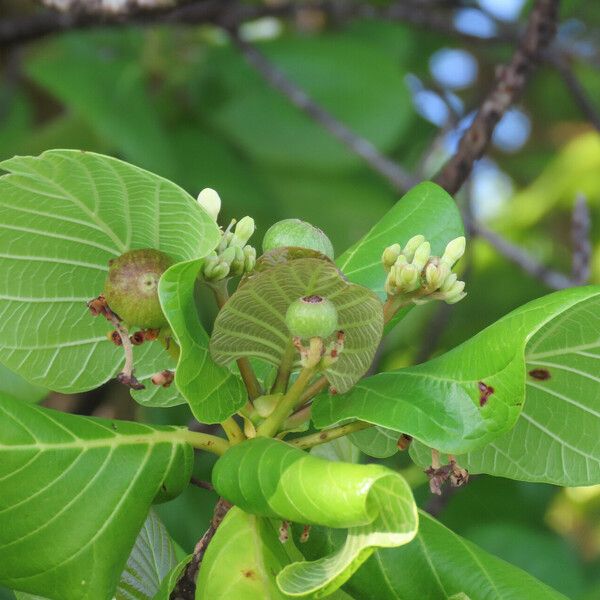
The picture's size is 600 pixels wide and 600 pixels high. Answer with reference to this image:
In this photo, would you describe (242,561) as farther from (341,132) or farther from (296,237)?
(341,132)

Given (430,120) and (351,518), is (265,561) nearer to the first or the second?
(351,518)

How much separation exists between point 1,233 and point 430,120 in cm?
242

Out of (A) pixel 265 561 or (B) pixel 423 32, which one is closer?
(A) pixel 265 561

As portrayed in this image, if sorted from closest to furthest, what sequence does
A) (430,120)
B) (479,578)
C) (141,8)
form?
1. (479,578)
2. (141,8)
3. (430,120)

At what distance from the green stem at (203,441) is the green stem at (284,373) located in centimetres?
8

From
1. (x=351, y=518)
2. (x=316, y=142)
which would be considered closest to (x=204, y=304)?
(x=316, y=142)

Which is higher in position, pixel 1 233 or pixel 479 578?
pixel 1 233

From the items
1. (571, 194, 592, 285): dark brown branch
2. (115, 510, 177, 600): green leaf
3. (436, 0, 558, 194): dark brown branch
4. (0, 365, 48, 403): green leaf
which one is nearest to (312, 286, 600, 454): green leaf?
(115, 510, 177, 600): green leaf

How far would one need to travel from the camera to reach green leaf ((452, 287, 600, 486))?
1145 millimetres

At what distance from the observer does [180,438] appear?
1.07 metres

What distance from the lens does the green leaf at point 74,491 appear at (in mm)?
978

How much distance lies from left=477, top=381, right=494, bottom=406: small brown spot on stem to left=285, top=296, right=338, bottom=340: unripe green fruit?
0.48 feet

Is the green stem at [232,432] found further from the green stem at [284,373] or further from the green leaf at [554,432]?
the green leaf at [554,432]

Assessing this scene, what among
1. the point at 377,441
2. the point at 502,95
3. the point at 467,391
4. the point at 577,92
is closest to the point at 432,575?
the point at 377,441
